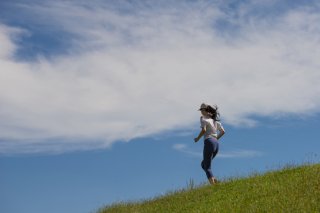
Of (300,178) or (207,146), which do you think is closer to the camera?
(300,178)

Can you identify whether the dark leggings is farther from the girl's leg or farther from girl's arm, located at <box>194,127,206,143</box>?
girl's arm, located at <box>194,127,206,143</box>

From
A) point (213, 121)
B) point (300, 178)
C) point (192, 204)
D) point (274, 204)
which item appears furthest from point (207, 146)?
point (274, 204)

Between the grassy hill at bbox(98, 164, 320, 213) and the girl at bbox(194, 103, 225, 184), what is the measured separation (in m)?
0.68

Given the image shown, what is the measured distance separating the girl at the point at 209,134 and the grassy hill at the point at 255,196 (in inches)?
26.7

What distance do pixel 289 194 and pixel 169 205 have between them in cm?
431

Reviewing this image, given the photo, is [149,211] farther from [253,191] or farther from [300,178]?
[300,178]

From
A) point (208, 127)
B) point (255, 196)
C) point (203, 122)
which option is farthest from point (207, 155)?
point (255, 196)

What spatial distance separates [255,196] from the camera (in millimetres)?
15359

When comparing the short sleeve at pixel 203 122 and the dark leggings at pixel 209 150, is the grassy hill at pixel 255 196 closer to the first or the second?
the dark leggings at pixel 209 150

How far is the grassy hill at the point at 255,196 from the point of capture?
14.0 m

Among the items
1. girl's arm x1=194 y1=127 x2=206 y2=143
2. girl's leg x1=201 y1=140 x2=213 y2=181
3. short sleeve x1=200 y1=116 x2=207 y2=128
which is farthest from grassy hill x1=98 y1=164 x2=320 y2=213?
short sleeve x1=200 y1=116 x2=207 y2=128

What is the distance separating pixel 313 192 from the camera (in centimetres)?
1446

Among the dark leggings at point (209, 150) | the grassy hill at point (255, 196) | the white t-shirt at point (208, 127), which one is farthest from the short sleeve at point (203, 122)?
the grassy hill at point (255, 196)

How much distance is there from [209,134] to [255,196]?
→ 325 centimetres
